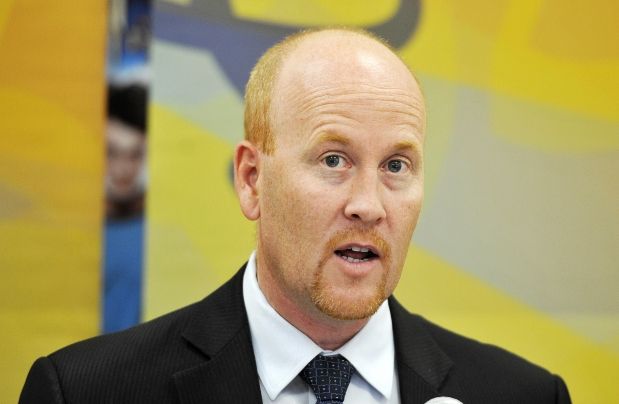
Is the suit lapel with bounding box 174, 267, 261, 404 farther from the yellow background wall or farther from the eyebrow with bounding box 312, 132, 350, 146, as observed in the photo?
the yellow background wall

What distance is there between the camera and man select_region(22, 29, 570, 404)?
1.89m

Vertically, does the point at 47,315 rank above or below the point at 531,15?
below

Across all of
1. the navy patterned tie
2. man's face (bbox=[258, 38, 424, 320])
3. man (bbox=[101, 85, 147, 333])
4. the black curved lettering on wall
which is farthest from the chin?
the black curved lettering on wall

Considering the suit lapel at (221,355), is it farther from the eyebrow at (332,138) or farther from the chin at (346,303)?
the eyebrow at (332,138)

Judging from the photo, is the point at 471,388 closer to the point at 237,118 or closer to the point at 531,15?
the point at 237,118

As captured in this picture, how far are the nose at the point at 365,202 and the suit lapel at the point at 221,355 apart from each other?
39 cm

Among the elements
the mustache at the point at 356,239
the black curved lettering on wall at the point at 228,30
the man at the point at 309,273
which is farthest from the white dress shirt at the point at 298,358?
the black curved lettering on wall at the point at 228,30

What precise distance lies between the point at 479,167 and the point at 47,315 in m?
1.44

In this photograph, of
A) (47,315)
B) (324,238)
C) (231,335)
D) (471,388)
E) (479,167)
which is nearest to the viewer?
(324,238)

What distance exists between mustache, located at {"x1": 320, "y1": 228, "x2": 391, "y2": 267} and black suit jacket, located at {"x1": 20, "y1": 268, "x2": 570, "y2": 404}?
1.00 ft

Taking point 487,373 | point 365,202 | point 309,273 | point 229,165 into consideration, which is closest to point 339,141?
point 365,202

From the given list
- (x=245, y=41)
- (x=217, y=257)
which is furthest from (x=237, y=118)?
(x=217, y=257)

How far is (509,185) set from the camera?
307 cm

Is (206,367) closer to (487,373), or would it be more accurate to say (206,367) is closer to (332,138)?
(332,138)
